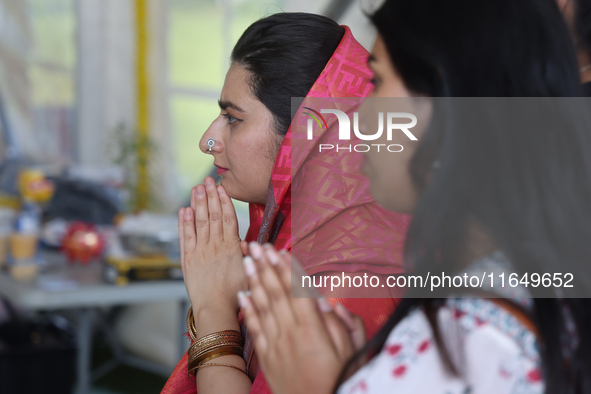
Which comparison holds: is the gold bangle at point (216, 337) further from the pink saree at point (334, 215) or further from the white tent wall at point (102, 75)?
the white tent wall at point (102, 75)

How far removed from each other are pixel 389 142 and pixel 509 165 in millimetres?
136

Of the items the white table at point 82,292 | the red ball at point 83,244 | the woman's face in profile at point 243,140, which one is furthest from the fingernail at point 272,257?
the red ball at point 83,244

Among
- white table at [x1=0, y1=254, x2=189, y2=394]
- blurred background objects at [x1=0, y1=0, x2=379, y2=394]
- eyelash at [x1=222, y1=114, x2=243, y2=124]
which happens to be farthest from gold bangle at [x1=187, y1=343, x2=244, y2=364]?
blurred background objects at [x1=0, y1=0, x2=379, y2=394]

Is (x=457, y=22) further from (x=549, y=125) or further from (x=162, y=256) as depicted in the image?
(x=162, y=256)

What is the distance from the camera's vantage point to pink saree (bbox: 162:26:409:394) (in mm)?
814

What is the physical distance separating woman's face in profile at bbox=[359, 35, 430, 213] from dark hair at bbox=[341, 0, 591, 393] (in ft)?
0.12

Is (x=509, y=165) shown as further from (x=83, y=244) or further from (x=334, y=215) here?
(x=83, y=244)

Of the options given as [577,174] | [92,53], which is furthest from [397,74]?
[92,53]

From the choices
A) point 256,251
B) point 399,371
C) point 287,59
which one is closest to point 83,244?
point 287,59

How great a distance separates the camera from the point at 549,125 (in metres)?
0.52

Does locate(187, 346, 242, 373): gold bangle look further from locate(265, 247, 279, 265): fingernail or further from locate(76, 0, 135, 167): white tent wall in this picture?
locate(76, 0, 135, 167): white tent wall

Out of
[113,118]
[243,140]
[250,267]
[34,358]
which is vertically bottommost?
[34,358]

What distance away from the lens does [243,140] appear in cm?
96

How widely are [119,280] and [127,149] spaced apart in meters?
1.76
